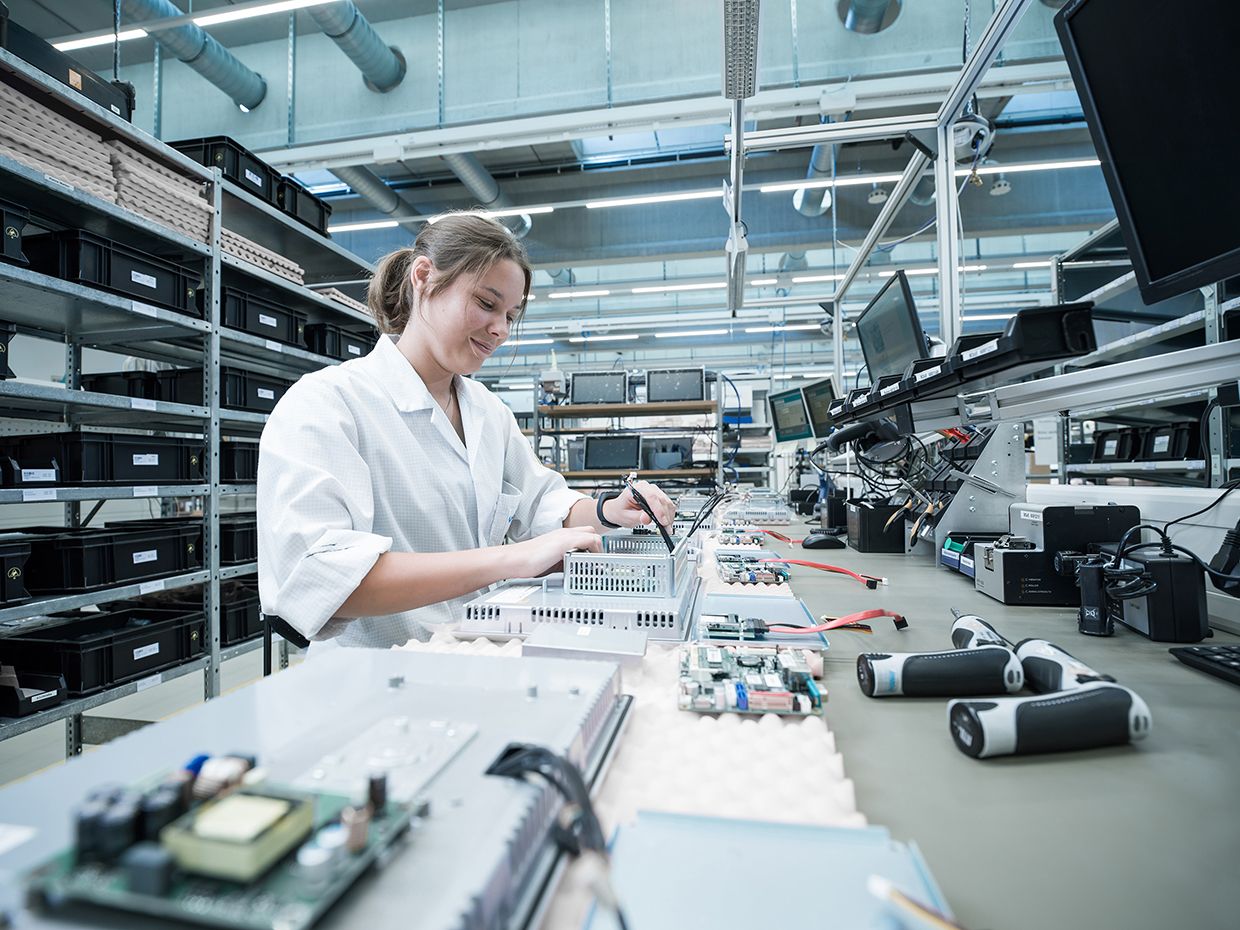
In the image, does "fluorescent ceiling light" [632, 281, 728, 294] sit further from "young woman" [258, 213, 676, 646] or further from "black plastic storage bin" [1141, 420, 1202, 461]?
"young woman" [258, 213, 676, 646]

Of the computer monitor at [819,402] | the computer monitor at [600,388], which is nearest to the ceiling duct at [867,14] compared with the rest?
the computer monitor at [819,402]

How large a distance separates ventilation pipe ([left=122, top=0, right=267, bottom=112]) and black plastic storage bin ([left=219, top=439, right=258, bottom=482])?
209cm

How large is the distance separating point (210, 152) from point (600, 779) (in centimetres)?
284

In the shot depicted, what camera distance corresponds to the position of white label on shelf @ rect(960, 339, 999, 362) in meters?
1.02

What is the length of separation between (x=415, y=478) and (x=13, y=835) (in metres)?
0.87

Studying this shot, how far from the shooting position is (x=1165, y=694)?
2.03 ft

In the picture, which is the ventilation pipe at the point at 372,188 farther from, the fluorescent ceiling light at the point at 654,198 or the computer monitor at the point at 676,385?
the computer monitor at the point at 676,385

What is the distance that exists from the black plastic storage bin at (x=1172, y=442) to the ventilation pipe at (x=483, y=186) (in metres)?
3.94

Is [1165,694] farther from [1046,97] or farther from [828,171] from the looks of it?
[1046,97]

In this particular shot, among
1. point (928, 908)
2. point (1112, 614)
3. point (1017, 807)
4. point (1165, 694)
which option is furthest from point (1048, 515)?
point (928, 908)

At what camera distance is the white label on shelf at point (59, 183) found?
1.56 meters

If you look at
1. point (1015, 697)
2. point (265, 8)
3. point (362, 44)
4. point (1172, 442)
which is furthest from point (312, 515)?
point (1172, 442)

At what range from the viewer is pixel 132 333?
2.21m

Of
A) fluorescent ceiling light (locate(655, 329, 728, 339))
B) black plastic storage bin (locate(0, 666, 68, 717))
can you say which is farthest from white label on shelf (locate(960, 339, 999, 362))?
fluorescent ceiling light (locate(655, 329, 728, 339))
